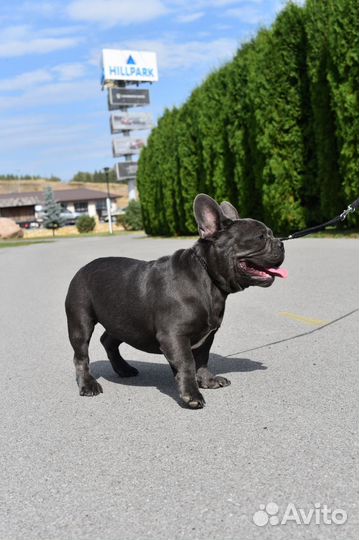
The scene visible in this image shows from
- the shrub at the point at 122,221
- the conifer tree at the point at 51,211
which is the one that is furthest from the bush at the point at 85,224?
Result: the conifer tree at the point at 51,211

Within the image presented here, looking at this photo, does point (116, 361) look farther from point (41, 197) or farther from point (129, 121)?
point (41, 197)

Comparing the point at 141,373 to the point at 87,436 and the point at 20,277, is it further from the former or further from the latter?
the point at 20,277

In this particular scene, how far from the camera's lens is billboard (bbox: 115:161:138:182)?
7369 centimetres

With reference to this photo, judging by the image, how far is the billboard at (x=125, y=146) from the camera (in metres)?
72.9

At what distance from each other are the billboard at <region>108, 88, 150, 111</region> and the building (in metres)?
43.8

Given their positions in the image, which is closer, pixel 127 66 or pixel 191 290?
pixel 191 290

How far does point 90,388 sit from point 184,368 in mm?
913

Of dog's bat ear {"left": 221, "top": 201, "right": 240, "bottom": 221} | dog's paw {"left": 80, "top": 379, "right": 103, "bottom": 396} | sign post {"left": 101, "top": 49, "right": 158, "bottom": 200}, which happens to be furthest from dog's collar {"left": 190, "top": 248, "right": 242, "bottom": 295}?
sign post {"left": 101, "top": 49, "right": 158, "bottom": 200}

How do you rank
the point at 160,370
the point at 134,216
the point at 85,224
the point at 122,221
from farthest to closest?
the point at 85,224 < the point at 122,221 < the point at 134,216 < the point at 160,370

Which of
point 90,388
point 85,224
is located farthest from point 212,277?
point 85,224

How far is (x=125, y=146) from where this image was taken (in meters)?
73.1

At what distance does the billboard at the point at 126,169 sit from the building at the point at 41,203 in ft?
138

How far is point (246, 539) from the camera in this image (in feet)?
7.52

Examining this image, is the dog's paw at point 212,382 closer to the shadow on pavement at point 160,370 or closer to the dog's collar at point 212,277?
the shadow on pavement at point 160,370
